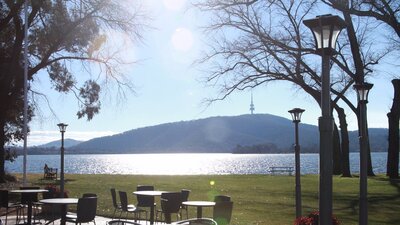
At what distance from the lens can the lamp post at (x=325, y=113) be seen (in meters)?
6.18

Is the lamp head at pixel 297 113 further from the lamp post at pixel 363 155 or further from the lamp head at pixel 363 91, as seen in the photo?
the lamp head at pixel 363 91

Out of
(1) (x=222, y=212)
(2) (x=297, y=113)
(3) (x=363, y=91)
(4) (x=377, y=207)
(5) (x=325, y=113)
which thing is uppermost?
(3) (x=363, y=91)

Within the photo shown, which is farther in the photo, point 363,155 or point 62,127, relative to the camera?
point 62,127

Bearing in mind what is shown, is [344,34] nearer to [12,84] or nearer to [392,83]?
[392,83]

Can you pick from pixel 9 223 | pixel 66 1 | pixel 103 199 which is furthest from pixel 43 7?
pixel 9 223

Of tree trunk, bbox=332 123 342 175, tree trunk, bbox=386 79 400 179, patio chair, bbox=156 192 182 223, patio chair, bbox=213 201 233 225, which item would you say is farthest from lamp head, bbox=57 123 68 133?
tree trunk, bbox=332 123 342 175

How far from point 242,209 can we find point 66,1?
13261mm

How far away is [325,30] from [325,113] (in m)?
1.00

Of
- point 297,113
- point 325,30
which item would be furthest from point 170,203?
point 325,30

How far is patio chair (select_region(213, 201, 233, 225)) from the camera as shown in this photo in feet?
35.0

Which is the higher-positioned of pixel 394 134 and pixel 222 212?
pixel 394 134

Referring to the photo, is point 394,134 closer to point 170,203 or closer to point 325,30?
point 170,203

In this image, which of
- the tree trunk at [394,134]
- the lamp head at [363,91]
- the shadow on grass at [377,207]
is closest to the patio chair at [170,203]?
the lamp head at [363,91]

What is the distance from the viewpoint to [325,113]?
629 cm
